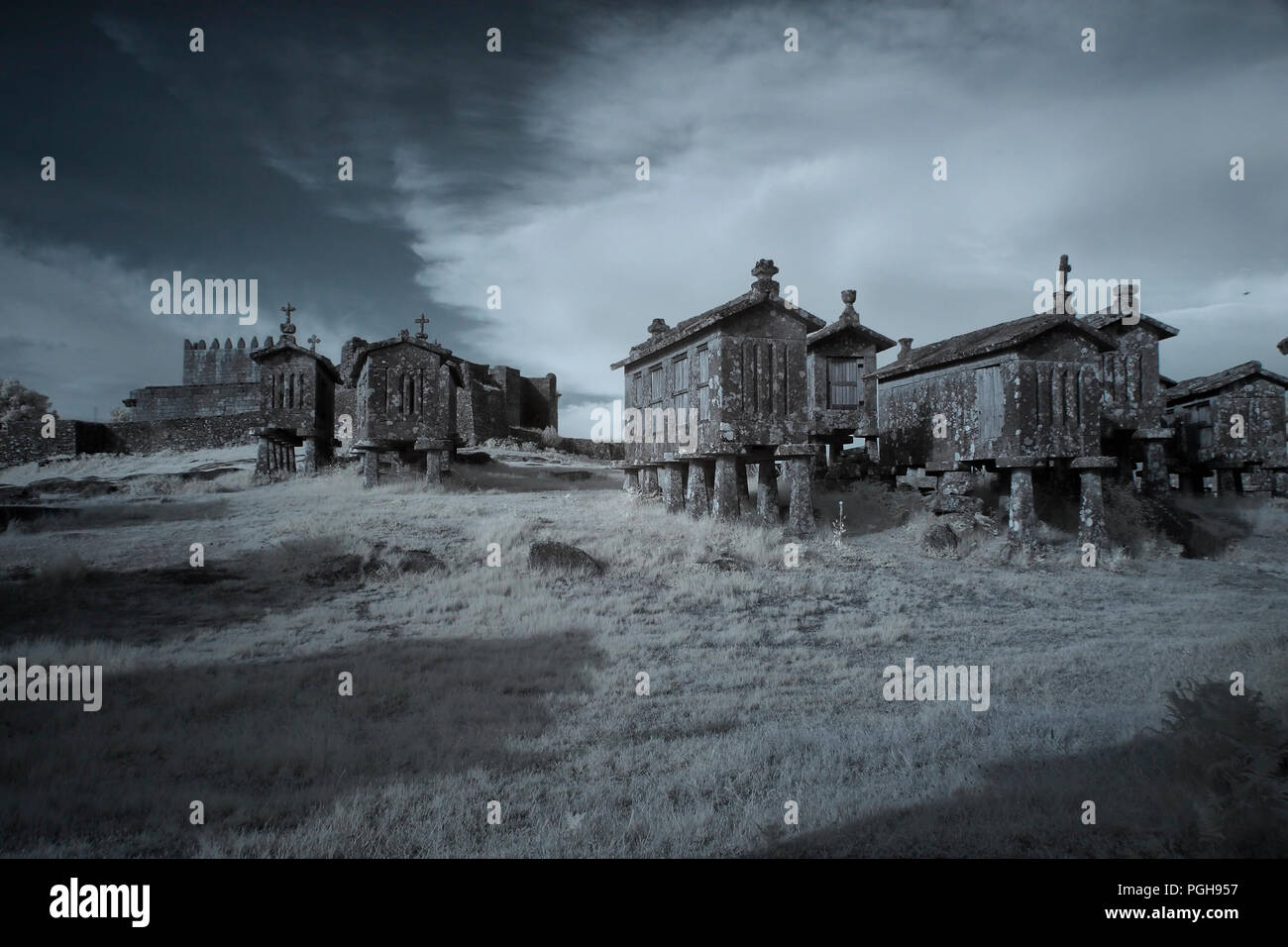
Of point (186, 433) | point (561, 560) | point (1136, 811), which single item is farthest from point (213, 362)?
point (1136, 811)

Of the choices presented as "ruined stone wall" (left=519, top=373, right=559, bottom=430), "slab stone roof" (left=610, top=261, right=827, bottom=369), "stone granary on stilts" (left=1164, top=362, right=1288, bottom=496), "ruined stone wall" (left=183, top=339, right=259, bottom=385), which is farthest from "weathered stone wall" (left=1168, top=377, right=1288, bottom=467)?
"ruined stone wall" (left=183, top=339, right=259, bottom=385)

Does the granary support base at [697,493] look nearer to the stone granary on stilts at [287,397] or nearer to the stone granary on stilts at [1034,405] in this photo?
the stone granary on stilts at [1034,405]

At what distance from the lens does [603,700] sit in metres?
8.02

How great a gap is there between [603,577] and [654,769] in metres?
7.74

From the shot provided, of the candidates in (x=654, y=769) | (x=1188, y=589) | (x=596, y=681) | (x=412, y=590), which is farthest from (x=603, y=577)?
(x=1188, y=589)

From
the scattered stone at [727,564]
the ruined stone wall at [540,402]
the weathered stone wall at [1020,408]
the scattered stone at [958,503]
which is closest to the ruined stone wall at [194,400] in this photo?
the ruined stone wall at [540,402]

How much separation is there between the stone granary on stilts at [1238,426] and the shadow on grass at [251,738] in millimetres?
29666

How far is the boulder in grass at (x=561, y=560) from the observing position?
1380 cm

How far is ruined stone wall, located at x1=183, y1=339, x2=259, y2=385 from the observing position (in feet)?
171

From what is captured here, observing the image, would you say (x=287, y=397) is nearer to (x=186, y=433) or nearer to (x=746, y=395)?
(x=186, y=433)

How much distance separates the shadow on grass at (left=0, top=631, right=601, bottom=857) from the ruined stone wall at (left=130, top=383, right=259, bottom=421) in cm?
4419
